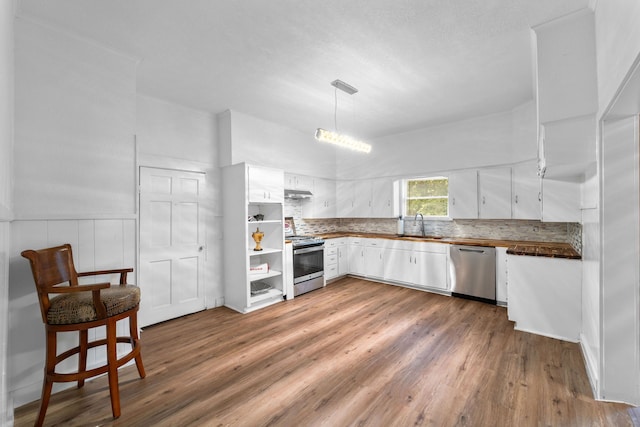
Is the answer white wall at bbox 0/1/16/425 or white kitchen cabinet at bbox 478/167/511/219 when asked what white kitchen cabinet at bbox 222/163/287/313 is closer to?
white wall at bbox 0/1/16/425

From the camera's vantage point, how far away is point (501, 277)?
12.5ft

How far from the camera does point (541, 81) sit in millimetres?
2162

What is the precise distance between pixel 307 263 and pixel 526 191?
3.35 metres

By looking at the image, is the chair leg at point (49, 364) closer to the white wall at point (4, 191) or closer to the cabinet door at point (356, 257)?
the white wall at point (4, 191)

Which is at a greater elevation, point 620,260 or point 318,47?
point 318,47

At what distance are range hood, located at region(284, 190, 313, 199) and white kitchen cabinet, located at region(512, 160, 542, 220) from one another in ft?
10.4

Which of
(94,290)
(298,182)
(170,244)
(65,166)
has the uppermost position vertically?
(298,182)

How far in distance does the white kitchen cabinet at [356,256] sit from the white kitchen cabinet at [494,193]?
6.83 feet

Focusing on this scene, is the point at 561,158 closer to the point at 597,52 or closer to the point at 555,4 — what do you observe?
the point at 597,52

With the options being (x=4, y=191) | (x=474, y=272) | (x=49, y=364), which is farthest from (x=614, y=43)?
(x=49, y=364)

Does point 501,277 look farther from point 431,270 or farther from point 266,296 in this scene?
point 266,296

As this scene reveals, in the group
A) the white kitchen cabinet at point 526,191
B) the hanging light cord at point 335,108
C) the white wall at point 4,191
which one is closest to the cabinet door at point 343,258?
the hanging light cord at point 335,108

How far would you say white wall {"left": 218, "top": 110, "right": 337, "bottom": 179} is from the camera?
398 cm

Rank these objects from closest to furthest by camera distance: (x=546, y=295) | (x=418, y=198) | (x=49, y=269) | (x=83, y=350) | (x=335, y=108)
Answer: (x=49, y=269) < (x=83, y=350) < (x=546, y=295) < (x=335, y=108) < (x=418, y=198)
